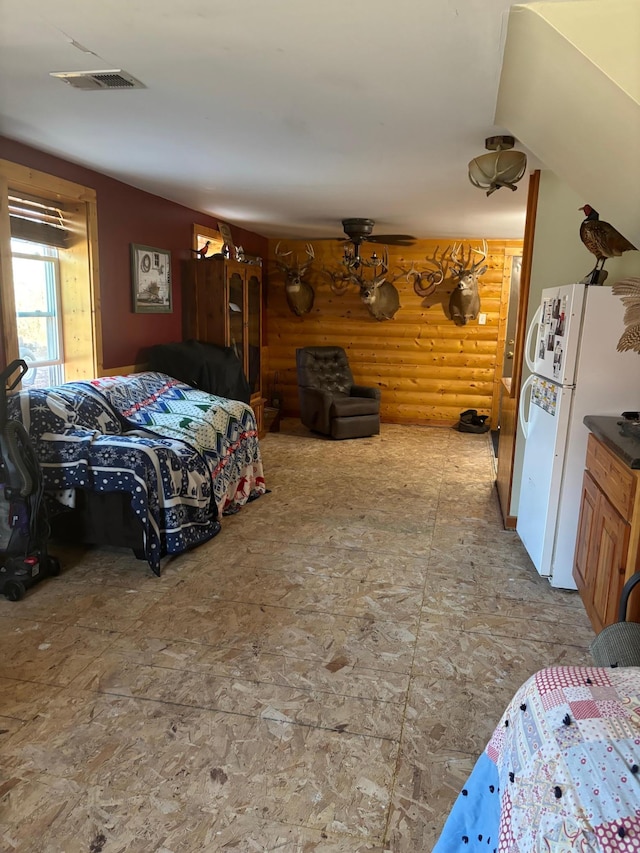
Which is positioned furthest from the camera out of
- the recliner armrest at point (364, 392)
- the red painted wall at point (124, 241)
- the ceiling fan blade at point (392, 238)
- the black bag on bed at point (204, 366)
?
the recliner armrest at point (364, 392)

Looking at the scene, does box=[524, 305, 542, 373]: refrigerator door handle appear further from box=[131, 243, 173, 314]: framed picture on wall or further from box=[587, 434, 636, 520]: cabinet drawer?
box=[131, 243, 173, 314]: framed picture on wall

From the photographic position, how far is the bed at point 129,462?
3.06 metres

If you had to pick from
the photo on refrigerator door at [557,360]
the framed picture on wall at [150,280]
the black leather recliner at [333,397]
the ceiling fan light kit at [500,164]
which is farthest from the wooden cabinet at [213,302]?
the photo on refrigerator door at [557,360]

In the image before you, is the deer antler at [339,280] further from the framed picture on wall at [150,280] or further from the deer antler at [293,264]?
the framed picture on wall at [150,280]

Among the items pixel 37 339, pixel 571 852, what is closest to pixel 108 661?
pixel 571 852

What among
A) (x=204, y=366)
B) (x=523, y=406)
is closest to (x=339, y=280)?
(x=204, y=366)

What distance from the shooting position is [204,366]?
15.7 ft

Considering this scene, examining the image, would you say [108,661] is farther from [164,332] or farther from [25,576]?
[164,332]

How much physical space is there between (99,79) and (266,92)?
2.08 feet

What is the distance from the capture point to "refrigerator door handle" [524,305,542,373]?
10.8ft

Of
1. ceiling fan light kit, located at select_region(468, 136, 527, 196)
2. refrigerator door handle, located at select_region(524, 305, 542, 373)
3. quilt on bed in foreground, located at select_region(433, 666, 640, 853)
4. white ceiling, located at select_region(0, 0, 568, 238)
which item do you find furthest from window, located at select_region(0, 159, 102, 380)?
quilt on bed in foreground, located at select_region(433, 666, 640, 853)

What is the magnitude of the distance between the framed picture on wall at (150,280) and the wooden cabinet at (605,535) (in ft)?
11.0

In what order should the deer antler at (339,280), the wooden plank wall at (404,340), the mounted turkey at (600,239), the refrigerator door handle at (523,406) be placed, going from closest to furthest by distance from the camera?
the mounted turkey at (600,239)
the refrigerator door handle at (523,406)
the wooden plank wall at (404,340)
the deer antler at (339,280)

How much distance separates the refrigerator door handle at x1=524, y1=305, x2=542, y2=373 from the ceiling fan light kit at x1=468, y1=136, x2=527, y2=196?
0.75 m
